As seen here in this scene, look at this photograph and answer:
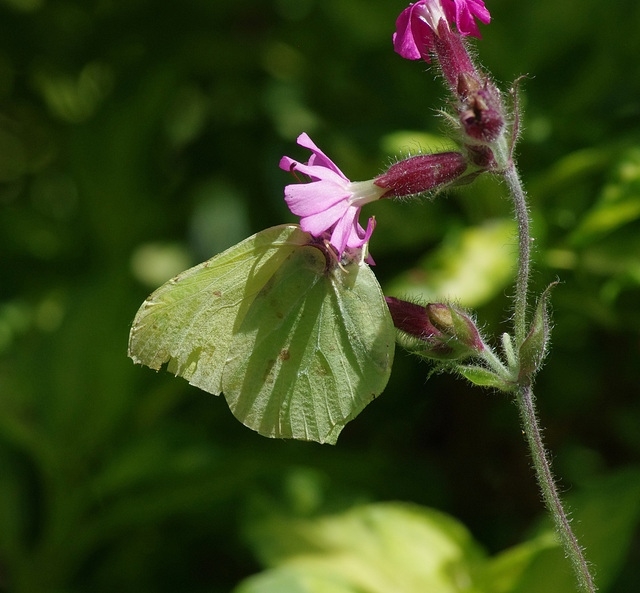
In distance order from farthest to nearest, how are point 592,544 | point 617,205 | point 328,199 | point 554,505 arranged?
point 617,205
point 592,544
point 328,199
point 554,505

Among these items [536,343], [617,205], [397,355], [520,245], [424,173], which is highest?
[424,173]

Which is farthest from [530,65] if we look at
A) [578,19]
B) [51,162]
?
[51,162]

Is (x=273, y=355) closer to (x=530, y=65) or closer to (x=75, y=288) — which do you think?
(x=75, y=288)

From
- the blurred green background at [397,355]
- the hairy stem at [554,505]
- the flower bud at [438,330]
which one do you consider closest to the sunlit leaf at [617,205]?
the blurred green background at [397,355]

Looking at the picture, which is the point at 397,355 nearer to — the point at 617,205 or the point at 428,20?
the point at 617,205

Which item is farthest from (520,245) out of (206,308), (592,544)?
(592,544)

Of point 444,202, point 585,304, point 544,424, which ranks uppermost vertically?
point 444,202

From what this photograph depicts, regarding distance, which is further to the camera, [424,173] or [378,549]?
[378,549]
